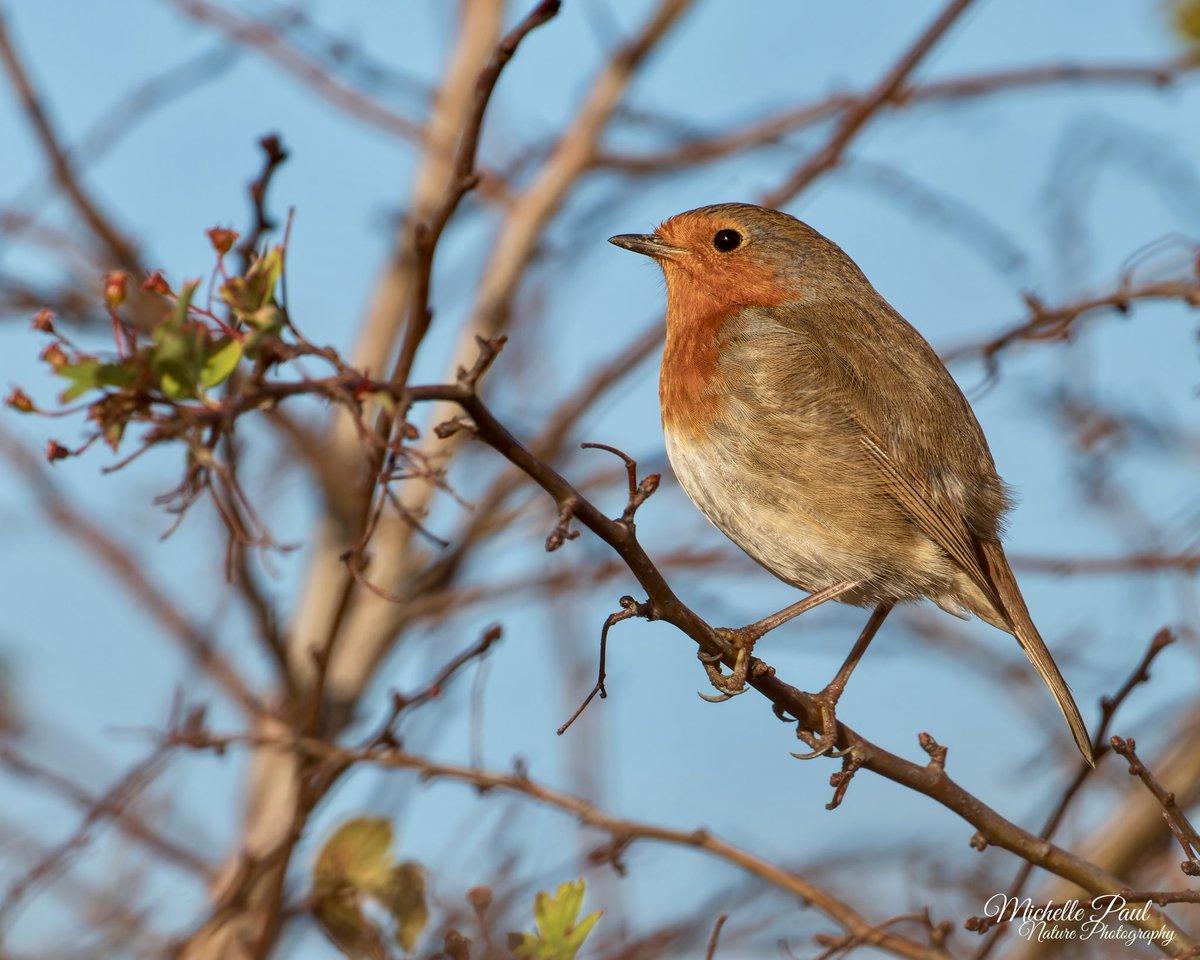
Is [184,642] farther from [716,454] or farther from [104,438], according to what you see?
[104,438]

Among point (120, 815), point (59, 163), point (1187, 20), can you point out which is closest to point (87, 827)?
point (120, 815)

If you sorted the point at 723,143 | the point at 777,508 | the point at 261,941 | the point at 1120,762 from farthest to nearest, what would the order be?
the point at 723,143 < the point at 1120,762 < the point at 777,508 < the point at 261,941

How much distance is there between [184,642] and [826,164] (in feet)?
8.61

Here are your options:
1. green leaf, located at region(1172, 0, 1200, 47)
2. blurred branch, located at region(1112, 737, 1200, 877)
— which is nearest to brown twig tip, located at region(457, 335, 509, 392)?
blurred branch, located at region(1112, 737, 1200, 877)

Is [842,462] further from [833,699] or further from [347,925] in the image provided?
[347,925]

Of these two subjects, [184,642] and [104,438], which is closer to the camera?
[104,438]

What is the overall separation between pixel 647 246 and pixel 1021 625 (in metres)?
1.53

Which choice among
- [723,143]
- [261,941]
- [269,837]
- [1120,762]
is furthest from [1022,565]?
[261,941]

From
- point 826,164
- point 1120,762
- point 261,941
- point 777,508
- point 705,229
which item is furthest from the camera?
point 1120,762

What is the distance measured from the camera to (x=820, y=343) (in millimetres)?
3668

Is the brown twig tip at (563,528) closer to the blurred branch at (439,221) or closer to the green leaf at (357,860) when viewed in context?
the blurred branch at (439,221)

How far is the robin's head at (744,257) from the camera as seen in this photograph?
3.96 meters

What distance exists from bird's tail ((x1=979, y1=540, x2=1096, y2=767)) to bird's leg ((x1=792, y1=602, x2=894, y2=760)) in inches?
11.5

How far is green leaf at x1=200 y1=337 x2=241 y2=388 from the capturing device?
1770 millimetres
